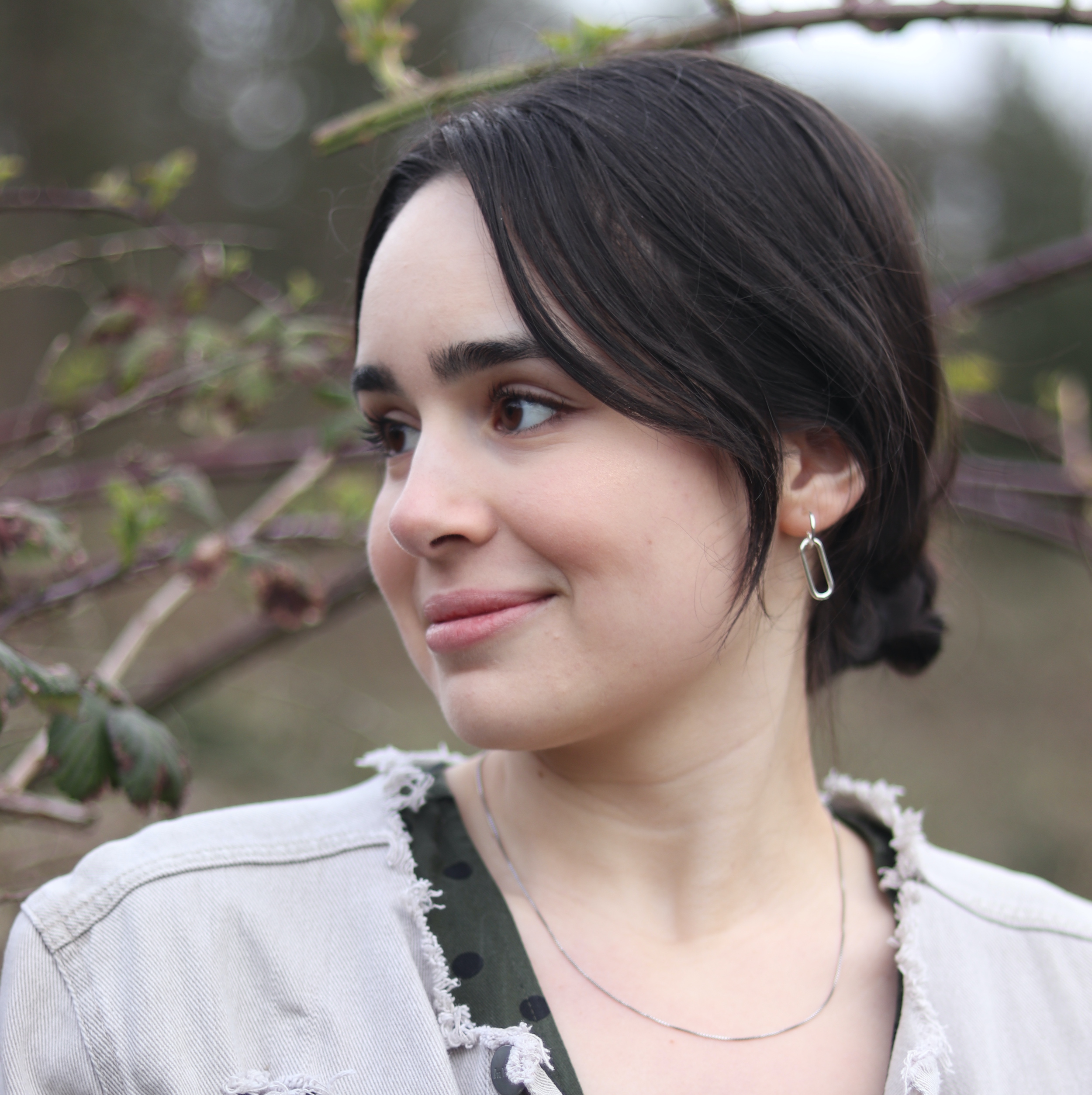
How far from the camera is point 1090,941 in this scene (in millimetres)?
1333

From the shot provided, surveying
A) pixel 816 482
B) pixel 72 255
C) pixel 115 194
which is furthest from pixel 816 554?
pixel 72 255

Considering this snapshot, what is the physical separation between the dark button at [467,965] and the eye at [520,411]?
0.56m

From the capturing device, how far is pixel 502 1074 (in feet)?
3.27

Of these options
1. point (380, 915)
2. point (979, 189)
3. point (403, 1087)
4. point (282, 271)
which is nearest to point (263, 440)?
point (380, 915)

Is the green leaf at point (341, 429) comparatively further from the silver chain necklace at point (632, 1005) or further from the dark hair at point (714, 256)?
the silver chain necklace at point (632, 1005)

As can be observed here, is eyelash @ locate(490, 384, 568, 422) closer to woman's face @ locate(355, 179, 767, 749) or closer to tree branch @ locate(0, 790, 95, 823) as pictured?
woman's face @ locate(355, 179, 767, 749)

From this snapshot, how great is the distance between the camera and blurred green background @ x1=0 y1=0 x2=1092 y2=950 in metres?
3.75

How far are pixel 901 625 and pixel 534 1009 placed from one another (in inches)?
31.3

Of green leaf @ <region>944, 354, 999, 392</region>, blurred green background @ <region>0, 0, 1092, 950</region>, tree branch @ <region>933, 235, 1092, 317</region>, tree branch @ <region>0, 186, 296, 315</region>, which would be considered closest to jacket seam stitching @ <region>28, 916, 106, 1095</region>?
tree branch @ <region>0, 186, 296, 315</region>

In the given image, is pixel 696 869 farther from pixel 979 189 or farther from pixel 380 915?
pixel 979 189

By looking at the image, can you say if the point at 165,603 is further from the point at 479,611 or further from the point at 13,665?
the point at 479,611

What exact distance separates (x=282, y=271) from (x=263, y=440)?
5.64 m

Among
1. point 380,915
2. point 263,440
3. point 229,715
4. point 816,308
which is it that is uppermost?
point 816,308

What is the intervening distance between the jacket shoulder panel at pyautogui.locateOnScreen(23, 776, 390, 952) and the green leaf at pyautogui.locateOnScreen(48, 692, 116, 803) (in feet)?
0.23
